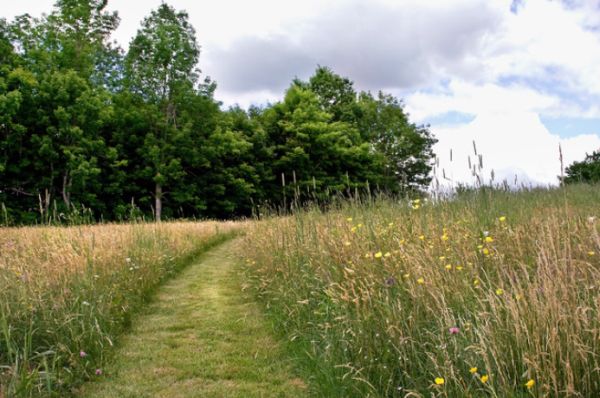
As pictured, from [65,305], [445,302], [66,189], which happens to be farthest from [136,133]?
[445,302]

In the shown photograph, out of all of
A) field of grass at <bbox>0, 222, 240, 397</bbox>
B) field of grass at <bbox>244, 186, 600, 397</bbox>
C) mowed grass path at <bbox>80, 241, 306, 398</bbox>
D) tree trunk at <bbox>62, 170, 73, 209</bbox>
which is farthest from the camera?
tree trunk at <bbox>62, 170, 73, 209</bbox>

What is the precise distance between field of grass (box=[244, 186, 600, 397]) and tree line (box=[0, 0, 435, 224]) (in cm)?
1375

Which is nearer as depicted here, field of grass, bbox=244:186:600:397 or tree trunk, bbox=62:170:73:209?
field of grass, bbox=244:186:600:397

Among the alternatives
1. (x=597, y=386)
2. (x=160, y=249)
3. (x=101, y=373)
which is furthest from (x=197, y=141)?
(x=597, y=386)

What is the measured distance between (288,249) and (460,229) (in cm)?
255

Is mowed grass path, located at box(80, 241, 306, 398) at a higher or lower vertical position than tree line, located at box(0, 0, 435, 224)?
lower

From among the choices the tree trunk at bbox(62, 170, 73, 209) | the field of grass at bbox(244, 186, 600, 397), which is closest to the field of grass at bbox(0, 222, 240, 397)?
the field of grass at bbox(244, 186, 600, 397)

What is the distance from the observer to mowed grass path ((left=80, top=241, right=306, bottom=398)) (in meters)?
3.92

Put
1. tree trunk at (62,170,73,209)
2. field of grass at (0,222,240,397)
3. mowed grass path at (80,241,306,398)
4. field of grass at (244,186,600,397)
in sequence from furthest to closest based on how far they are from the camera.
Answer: tree trunk at (62,170,73,209), mowed grass path at (80,241,306,398), field of grass at (0,222,240,397), field of grass at (244,186,600,397)

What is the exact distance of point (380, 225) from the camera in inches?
217

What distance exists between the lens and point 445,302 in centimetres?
309

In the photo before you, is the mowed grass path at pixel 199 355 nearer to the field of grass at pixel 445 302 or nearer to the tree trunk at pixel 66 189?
the field of grass at pixel 445 302

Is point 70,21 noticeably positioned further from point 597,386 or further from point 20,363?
point 597,386

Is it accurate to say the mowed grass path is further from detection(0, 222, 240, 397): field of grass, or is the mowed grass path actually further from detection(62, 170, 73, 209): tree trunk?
detection(62, 170, 73, 209): tree trunk
